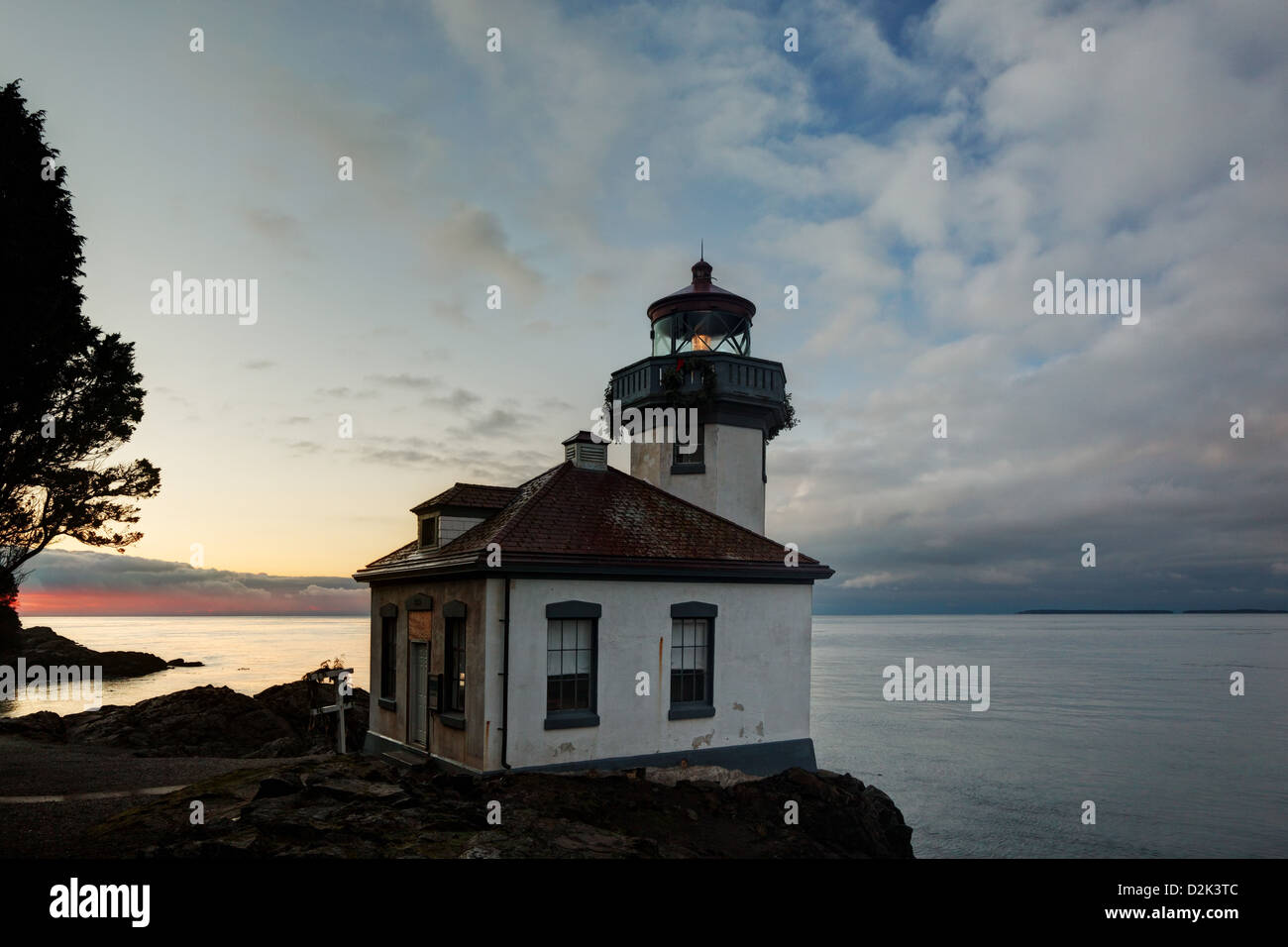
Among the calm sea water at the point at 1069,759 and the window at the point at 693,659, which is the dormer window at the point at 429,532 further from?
the calm sea water at the point at 1069,759

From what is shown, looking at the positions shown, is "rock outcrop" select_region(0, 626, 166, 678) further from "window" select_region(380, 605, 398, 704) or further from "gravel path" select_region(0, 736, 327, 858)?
"window" select_region(380, 605, 398, 704)

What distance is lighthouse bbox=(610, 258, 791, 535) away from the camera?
812 inches

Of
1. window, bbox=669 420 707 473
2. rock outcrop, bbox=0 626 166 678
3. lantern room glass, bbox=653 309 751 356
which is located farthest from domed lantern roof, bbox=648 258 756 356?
rock outcrop, bbox=0 626 166 678

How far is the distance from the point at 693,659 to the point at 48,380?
40.2ft

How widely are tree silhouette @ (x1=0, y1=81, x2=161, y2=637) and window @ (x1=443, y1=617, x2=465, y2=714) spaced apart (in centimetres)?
742

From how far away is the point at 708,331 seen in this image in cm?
2227

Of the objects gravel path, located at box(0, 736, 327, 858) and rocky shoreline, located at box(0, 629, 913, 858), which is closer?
rocky shoreline, located at box(0, 629, 913, 858)

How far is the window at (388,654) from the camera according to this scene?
1903 cm

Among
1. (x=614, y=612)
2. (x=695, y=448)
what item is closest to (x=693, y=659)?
(x=614, y=612)

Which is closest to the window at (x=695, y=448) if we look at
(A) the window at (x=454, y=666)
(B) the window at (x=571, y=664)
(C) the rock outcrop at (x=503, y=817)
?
(B) the window at (x=571, y=664)

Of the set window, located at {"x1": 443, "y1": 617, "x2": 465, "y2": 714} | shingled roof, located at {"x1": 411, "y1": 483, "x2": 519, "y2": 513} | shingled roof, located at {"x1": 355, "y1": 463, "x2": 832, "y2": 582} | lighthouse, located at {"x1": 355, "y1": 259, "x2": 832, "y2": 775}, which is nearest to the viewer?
lighthouse, located at {"x1": 355, "y1": 259, "x2": 832, "y2": 775}
